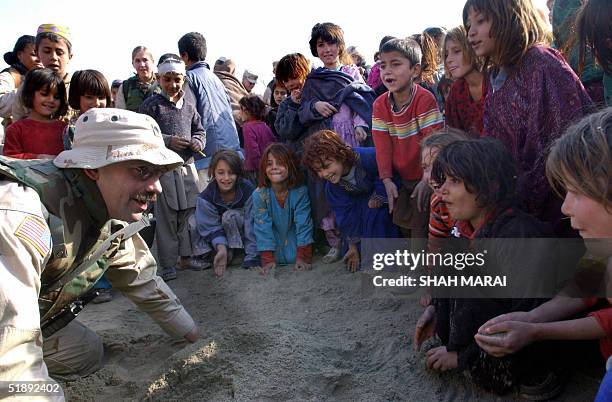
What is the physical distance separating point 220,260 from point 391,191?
4.27 ft

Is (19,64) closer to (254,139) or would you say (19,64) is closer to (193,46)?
(193,46)

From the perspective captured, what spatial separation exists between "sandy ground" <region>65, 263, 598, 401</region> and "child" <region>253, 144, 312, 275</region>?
36 cm

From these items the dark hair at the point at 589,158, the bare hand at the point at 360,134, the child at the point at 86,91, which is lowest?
the bare hand at the point at 360,134

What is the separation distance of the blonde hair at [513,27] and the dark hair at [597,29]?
0.58ft

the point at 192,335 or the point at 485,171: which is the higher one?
the point at 485,171

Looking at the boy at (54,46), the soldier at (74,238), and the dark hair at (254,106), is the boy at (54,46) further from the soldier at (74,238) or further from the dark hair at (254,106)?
the soldier at (74,238)

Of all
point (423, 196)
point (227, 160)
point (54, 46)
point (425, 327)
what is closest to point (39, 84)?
point (54, 46)

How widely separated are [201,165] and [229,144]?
0.29 metres

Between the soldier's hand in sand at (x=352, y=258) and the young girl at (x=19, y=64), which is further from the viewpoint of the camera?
the young girl at (x=19, y=64)

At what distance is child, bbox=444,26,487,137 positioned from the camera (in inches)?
103

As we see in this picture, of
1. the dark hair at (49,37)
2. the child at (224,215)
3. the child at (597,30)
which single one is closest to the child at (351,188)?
the child at (224,215)

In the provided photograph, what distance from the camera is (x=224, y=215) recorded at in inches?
146

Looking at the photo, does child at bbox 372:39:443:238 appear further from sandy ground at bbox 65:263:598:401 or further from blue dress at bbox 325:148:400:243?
sandy ground at bbox 65:263:598:401

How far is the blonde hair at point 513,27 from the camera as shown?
207 centimetres
